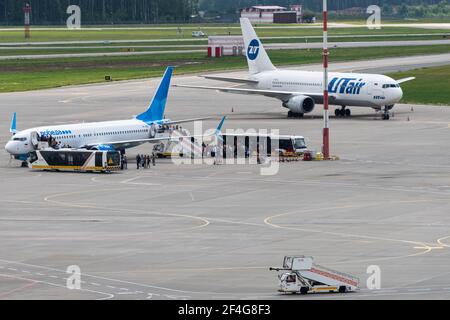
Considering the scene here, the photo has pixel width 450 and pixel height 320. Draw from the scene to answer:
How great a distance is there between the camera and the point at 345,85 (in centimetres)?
12794

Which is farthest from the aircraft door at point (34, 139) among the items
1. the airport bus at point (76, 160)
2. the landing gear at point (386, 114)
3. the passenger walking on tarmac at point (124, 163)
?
the landing gear at point (386, 114)

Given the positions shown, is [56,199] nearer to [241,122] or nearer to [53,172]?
[53,172]

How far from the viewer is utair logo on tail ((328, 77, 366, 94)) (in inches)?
5017

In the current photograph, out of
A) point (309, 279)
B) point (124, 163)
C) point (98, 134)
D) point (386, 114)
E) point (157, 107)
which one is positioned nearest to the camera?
point (309, 279)

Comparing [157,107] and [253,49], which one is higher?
[253,49]

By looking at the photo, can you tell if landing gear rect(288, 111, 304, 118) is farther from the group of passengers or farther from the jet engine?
the group of passengers

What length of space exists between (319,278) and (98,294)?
8.64 meters

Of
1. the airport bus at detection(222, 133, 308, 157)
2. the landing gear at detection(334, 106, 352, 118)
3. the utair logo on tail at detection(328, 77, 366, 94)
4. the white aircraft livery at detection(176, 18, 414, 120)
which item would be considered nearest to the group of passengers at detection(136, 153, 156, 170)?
the airport bus at detection(222, 133, 308, 157)

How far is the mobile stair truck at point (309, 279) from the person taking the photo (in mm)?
49875

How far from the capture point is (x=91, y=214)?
72.2 m

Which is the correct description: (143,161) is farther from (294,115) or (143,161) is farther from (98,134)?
(294,115)

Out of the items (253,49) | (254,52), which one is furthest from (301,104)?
(253,49)

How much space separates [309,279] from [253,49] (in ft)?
295

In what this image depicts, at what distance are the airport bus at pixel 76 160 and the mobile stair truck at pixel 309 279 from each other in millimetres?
42327
